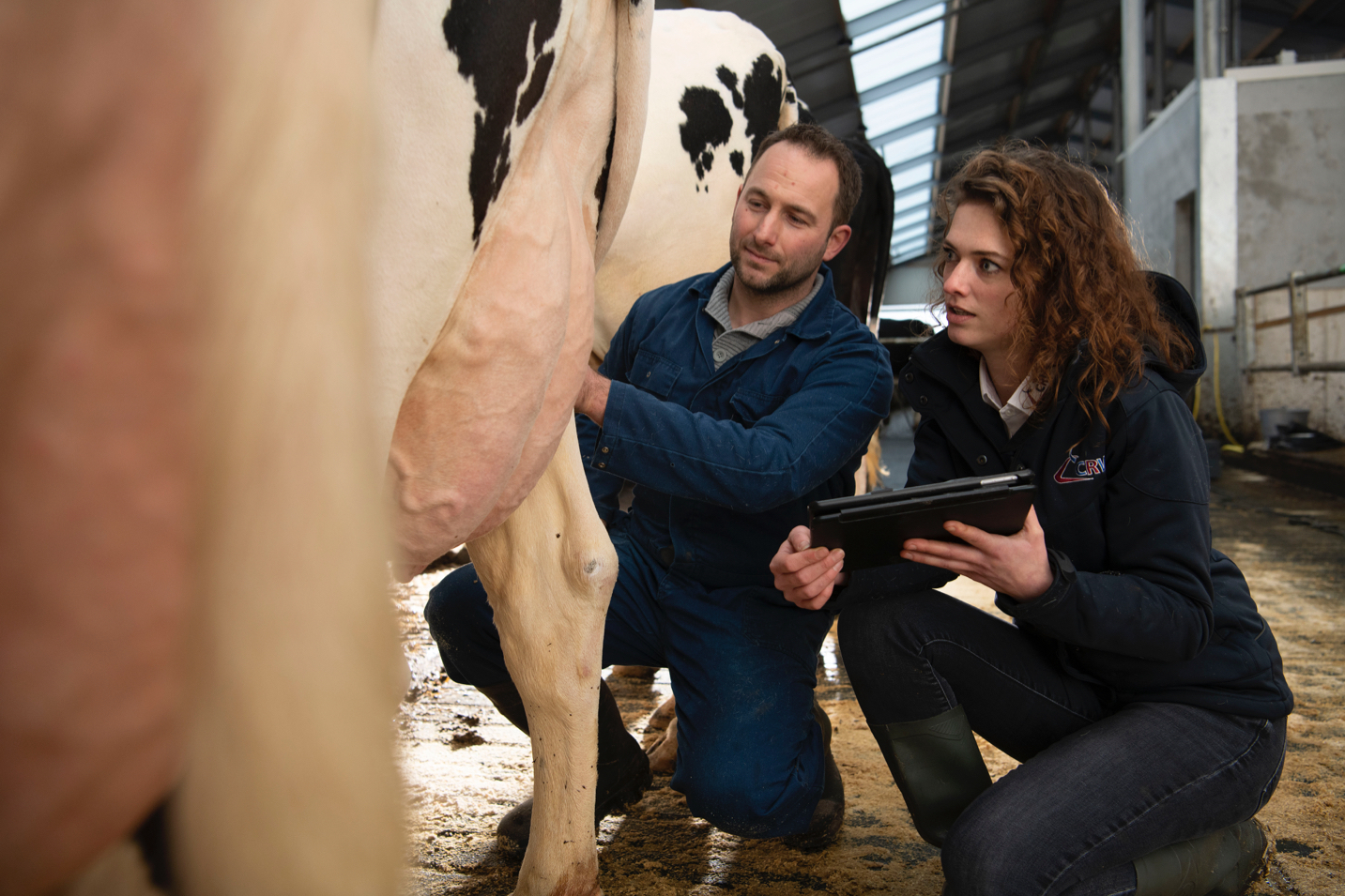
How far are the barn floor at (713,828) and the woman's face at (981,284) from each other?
90 centimetres

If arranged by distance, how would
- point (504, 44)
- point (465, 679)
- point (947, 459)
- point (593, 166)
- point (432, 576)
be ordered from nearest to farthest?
point (504, 44), point (593, 166), point (947, 459), point (465, 679), point (432, 576)

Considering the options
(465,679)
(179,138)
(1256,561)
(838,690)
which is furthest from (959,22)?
(179,138)

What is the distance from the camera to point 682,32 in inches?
107

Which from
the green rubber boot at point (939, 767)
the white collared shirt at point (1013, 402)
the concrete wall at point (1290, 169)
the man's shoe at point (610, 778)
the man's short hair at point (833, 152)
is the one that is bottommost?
the man's shoe at point (610, 778)

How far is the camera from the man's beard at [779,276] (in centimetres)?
183

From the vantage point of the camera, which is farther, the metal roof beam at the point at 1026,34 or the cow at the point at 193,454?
the metal roof beam at the point at 1026,34

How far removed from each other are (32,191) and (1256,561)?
461 cm

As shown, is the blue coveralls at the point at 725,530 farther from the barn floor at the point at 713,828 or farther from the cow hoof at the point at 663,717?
the cow hoof at the point at 663,717

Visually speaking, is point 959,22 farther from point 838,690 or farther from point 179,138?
point 179,138

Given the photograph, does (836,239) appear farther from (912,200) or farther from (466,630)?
(912,200)

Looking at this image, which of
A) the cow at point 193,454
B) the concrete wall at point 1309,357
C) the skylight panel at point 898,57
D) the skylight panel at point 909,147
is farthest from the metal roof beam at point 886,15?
the cow at point 193,454

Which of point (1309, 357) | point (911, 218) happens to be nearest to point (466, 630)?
point (1309, 357)

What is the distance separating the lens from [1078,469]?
→ 53.6 inches

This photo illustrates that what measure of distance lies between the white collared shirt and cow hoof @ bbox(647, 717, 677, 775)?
3.33 feet
